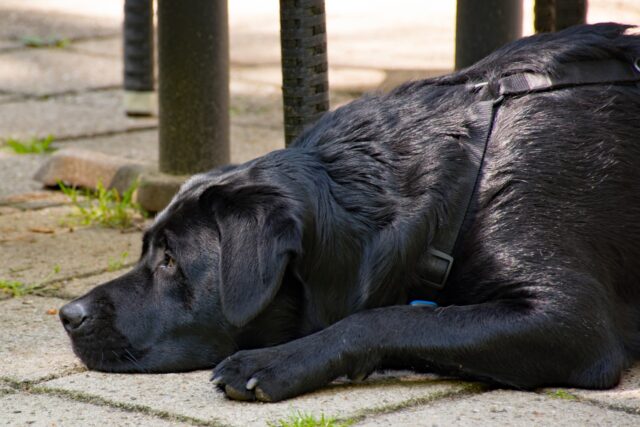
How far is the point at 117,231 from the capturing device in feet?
15.7

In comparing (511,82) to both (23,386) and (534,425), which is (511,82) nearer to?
(534,425)

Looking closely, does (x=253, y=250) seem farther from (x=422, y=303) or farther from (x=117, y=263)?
(x=117, y=263)

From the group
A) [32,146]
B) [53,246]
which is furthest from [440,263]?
[32,146]

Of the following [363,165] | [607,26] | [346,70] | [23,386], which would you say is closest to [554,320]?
[363,165]

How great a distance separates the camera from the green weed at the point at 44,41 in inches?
336

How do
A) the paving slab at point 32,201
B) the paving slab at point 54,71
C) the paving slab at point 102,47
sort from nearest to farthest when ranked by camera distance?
the paving slab at point 32,201, the paving slab at point 54,71, the paving slab at point 102,47

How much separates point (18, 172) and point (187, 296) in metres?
2.69

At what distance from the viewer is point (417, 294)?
3.21 metres

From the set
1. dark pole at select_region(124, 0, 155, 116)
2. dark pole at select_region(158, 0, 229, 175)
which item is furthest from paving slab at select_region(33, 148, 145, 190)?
dark pole at select_region(124, 0, 155, 116)

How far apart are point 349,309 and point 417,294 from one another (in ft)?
0.61

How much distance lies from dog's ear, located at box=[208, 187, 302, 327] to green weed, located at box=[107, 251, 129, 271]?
115cm

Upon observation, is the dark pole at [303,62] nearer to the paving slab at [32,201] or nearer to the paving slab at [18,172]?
the paving slab at [32,201]

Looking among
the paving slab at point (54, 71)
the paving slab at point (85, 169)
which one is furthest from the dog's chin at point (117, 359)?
the paving slab at point (54, 71)

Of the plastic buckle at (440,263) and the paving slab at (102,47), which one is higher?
the paving slab at (102,47)
